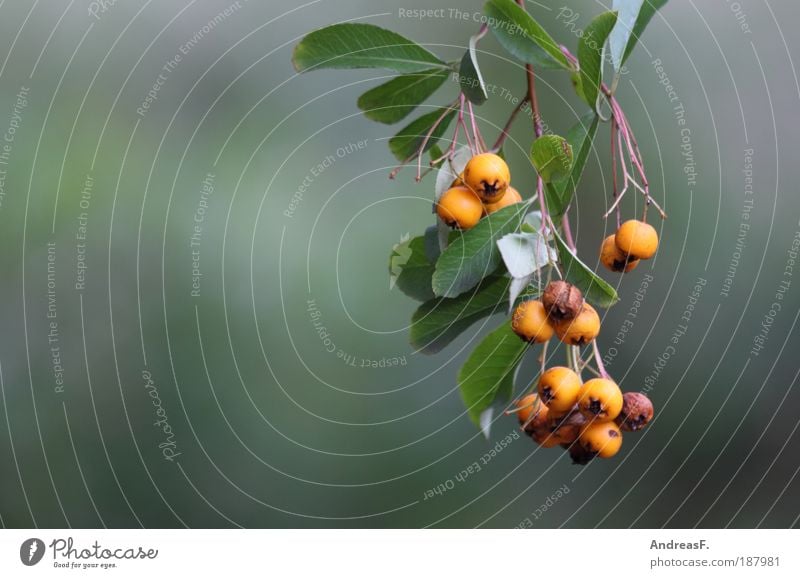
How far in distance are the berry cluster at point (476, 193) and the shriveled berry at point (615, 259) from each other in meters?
0.10

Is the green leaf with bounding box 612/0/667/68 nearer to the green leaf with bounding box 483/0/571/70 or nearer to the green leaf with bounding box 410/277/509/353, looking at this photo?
the green leaf with bounding box 483/0/571/70

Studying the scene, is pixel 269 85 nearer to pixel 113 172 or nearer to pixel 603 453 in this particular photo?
pixel 113 172

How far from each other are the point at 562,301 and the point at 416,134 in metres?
0.33

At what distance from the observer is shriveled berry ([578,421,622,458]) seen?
0.78m

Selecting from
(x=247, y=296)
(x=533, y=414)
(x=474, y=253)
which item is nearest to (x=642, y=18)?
(x=474, y=253)

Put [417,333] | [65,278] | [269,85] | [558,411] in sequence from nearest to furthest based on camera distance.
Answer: [558,411], [417,333], [65,278], [269,85]

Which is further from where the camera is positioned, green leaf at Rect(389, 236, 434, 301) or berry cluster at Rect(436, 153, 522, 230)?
green leaf at Rect(389, 236, 434, 301)

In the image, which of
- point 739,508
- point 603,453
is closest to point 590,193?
point 739,508

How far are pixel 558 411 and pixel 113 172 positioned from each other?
0.99 m

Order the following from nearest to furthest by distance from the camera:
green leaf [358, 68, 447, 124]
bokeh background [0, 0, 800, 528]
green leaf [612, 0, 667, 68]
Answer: green leaf [612, 0, 667, 68], green leaf [358, 68, 447, 124], bokeh background [0, 0, 800, 528]

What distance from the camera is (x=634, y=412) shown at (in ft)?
2.60

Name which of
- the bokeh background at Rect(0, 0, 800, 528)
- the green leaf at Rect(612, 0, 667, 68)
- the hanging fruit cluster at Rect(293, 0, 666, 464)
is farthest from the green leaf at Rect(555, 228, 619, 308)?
the bokeh background at Rect(0, 0, 800, 528)

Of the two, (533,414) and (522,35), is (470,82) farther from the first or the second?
(533,414)

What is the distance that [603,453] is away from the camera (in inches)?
30.6
